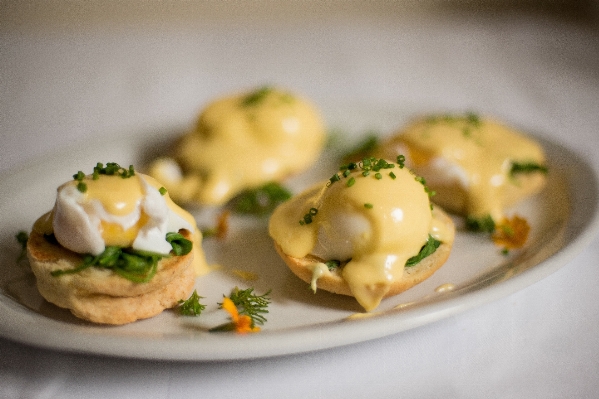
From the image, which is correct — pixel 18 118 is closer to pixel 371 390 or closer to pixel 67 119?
pixel 67 119

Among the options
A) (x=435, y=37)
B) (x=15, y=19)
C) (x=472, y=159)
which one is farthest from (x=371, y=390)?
(x=15, y=19)

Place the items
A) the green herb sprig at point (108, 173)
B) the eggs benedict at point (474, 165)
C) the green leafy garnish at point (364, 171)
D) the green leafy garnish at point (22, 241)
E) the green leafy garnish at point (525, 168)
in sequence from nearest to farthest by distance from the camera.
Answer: the green herb sprig at point (108, 173) < the green leafy garnish at point (364, 171) < the green leafy garnish at point (22, 241) < the eggs benedict at point (474, 165) < the green leafy garnish at point (525, 168)

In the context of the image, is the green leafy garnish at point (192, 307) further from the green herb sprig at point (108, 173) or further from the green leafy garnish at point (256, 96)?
the green leafy garnish at point (256, 96)

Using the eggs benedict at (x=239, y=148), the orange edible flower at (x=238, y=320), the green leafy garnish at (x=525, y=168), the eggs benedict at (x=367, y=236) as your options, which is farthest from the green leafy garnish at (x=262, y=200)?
the green leafy garnish at (x=525, y=168)

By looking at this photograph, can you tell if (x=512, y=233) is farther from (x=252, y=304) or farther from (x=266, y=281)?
(x=252, y=304)

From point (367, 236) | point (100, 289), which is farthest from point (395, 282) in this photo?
point (100, 289)

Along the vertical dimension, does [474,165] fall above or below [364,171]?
below
